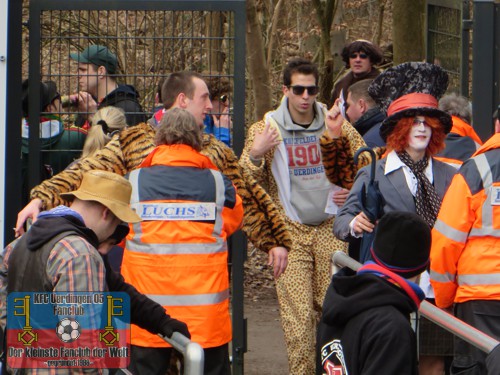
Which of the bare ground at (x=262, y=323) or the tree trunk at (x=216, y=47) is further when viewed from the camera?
the bare ground at (x=262, y=323)

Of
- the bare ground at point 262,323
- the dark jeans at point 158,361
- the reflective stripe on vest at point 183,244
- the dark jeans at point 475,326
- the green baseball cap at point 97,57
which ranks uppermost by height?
the green baseball cap at point 97,57

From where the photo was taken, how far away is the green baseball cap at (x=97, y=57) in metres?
7.58

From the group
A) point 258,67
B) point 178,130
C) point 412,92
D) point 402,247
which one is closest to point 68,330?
point 402,247

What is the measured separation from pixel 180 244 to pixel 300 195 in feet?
6.41

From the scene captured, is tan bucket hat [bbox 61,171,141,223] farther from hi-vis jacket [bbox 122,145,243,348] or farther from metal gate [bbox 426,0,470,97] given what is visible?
metal gate [bbox 426,0,470,97]

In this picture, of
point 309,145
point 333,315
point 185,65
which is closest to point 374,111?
point 309,145

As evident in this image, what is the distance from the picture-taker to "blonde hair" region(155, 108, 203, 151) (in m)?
6.29

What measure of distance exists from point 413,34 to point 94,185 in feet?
23.5

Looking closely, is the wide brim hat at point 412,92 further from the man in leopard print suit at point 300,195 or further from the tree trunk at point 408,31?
the tree trunk at point 408,31

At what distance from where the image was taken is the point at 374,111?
837 cm

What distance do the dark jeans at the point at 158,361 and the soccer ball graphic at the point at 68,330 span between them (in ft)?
5.87

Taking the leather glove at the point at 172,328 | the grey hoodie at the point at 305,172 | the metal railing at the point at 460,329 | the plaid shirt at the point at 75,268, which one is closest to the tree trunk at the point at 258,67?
the grey hoodie at the point at 305,172

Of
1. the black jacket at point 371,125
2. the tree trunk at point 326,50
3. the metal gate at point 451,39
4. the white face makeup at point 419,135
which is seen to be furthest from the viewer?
the tree trunk at point 326,50

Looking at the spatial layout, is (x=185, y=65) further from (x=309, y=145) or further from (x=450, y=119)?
(x=450, y=119)
